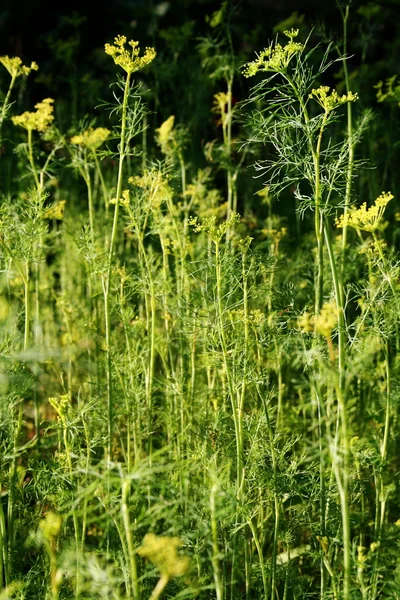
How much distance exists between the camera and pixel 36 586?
188cm

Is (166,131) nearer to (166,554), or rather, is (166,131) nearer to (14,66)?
A: (14,66)

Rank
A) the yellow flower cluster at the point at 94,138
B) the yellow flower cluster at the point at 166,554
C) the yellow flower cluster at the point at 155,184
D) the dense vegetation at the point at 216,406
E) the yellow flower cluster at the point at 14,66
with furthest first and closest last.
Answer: the yellow flower cluster at the point at 94,138, the yellow flower cluster at the point at 14,66, the yellow flower cluster at the point at 155,184, the dense vegetation at the point at 216,406, the yellow flower cluster at the point at 166,554

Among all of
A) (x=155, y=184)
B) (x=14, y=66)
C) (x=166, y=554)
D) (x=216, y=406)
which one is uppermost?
(x=14, y=66)

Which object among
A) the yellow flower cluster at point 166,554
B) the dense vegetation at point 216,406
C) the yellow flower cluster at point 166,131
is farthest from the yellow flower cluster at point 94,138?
the yellow flower cluster at point 166,554

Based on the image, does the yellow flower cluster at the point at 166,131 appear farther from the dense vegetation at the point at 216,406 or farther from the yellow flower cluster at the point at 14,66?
the yellow flower cluster at the point at 14,66

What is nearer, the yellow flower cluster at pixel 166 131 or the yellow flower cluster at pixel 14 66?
the yellow flower cluster at pixel 14 66

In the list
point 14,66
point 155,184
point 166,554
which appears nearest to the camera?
point 166,554

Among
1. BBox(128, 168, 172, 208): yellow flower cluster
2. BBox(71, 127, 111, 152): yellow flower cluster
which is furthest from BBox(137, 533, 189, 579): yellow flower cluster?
BBox(71, 127, 111, 152): yellow flower cluster

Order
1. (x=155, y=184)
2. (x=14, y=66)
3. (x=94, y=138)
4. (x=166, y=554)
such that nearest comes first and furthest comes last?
(x=166, y=554) → (x=155, y=184) → (x=14, y=66) → (x=94, y=138)

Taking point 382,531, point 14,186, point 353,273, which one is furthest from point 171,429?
point 14,186

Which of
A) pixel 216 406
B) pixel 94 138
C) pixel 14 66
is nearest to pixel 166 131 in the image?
pixel 94 138

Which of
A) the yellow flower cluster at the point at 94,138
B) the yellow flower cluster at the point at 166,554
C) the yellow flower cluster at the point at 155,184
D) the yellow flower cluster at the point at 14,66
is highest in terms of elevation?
the yellow flower cluster at the point at 14,66

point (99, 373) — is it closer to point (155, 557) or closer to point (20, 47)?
point (155, 557)

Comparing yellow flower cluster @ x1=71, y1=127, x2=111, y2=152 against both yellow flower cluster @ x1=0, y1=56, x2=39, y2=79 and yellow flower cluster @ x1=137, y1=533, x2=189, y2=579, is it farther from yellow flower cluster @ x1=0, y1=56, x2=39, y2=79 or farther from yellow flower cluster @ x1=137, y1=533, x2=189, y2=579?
yellow flower cluster @ x1=137, y1=533, x2=189, y2=579
